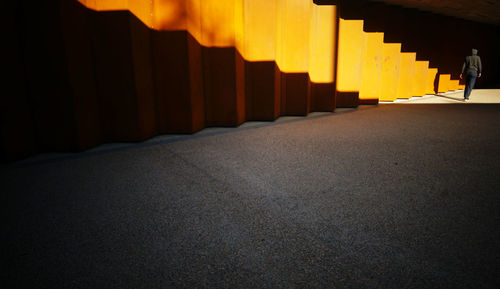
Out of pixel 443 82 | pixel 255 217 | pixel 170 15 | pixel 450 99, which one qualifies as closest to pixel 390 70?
pixel 450 99

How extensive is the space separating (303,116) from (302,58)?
1.49 m

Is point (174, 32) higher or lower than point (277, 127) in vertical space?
higher

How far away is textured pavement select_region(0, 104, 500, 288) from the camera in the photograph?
1934mm

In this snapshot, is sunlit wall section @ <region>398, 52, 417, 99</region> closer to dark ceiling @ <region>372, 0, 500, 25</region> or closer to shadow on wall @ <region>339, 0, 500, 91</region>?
shadow on wall @ <region>339, 0, 500, 91</region>

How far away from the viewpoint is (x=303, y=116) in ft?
26.2

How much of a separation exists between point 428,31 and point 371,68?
17.6 feet

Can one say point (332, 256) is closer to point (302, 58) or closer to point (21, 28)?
point (21, 28)

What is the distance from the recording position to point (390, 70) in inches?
435

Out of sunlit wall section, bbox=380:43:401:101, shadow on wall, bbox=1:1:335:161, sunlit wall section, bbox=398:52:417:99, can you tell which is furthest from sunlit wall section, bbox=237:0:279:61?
sunlit wall section, bbox=398:52:417:99

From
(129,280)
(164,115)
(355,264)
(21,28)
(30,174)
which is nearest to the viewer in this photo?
(129,280)

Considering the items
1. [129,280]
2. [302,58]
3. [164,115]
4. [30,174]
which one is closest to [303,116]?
[302,58]

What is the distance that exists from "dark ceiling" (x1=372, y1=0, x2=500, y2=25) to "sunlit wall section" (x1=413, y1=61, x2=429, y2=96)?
2226mm

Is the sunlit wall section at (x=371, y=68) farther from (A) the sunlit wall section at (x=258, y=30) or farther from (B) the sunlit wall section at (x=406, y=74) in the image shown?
(A) the sunlit wall section at (x=258, y=30)

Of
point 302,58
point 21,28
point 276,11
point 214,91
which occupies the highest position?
point 276,11
